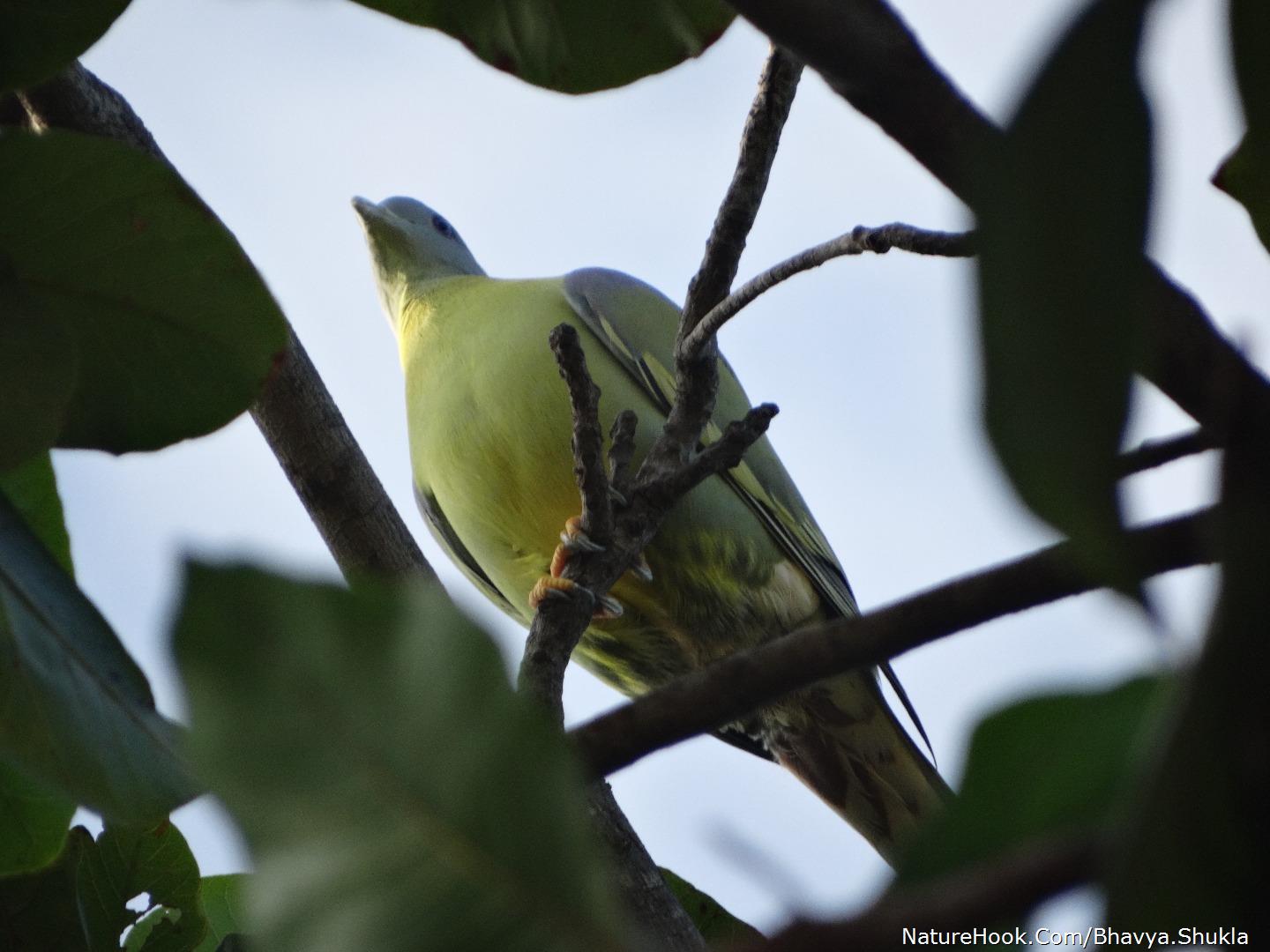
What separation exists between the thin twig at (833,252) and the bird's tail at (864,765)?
1.82 metres

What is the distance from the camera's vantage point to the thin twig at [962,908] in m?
0.37

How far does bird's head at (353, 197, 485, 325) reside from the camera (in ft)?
14.1

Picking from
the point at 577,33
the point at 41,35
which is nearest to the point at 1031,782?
the point at 41,35

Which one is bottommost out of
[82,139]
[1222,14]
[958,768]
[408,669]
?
[958,768]

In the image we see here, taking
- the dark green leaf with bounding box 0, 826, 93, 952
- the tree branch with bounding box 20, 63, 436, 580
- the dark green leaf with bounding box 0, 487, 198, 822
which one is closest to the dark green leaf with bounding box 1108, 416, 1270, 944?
the dark green leaf with bounding box 0, 487, 198, 822

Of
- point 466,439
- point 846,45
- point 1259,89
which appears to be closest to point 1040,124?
point 846,45

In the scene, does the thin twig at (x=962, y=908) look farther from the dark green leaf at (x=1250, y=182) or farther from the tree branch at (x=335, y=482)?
the tree branch at (x=335, y=482)

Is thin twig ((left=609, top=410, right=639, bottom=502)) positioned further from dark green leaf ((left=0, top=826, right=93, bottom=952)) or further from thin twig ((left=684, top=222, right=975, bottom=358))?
dark green leaf ((left=0, top=826, right=93, bottom=952))

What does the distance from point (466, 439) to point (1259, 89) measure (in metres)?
2.61

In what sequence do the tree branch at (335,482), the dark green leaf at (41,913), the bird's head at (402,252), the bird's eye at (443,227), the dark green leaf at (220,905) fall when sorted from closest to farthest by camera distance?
the dark green leaf at (41,913), the dark green leaf at (220,905), the tree branch at (335,482), the bird's head at (402,252), the bird's eye at (443,227)

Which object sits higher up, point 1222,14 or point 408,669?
point 1222,14

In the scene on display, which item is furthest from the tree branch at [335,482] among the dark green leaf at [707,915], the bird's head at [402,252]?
the bird's head at [402,252]

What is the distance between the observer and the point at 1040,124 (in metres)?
0.41

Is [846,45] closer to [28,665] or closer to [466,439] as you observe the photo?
[28,665]
